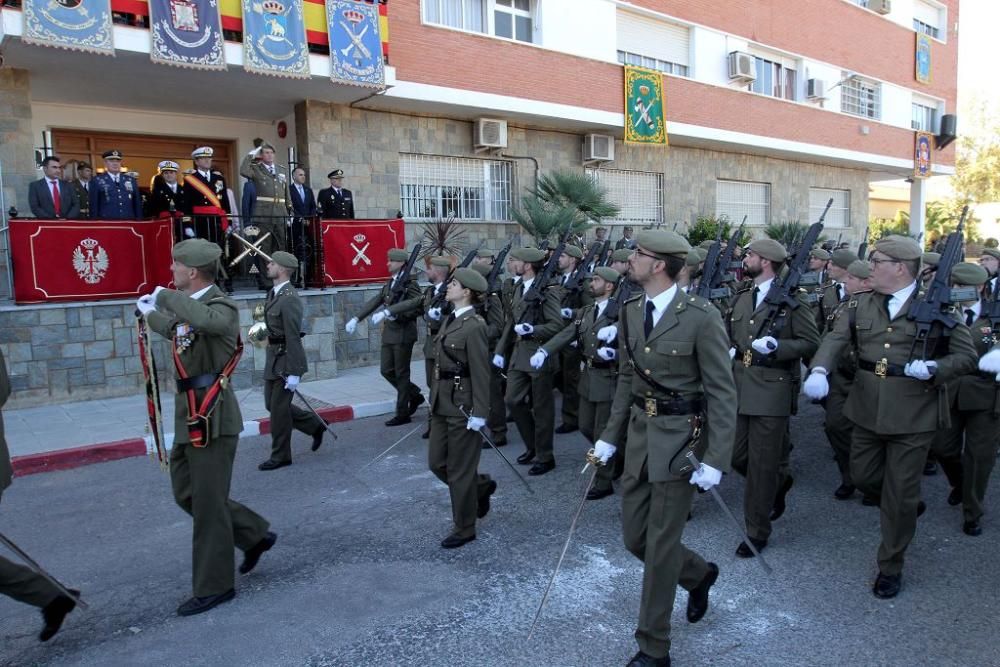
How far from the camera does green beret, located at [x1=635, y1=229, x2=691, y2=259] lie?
11.3 ft

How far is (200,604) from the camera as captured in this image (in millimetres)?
3975

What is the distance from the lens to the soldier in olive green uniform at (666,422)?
10.7 feet

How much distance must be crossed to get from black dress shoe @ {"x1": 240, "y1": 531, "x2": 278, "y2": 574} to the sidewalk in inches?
137

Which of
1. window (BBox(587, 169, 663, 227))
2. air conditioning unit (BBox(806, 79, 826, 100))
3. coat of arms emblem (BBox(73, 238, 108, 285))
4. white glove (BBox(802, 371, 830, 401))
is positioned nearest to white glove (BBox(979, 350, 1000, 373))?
white glove (BBox(802, 371, 830, 401))

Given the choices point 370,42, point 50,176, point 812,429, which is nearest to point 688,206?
point 370,42

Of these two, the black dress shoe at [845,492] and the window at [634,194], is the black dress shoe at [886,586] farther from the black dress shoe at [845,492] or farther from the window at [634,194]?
the window at [634,194]

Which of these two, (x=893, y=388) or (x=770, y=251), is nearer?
(x=893, y=388)

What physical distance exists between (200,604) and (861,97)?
83.1 feet

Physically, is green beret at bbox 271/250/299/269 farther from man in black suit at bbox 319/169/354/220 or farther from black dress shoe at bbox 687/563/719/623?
man in black suit at bbox 319/169/354/220

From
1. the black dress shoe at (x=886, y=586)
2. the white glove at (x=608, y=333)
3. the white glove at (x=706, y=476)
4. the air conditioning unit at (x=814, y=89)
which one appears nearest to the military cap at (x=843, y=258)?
the white glove at (x=608, y=333)

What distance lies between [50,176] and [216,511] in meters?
7.93

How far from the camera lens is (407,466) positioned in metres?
6.66

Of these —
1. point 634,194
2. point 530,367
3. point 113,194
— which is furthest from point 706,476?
point 634,194

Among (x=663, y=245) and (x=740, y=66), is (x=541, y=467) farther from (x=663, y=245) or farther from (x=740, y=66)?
(x=740, y=66)
